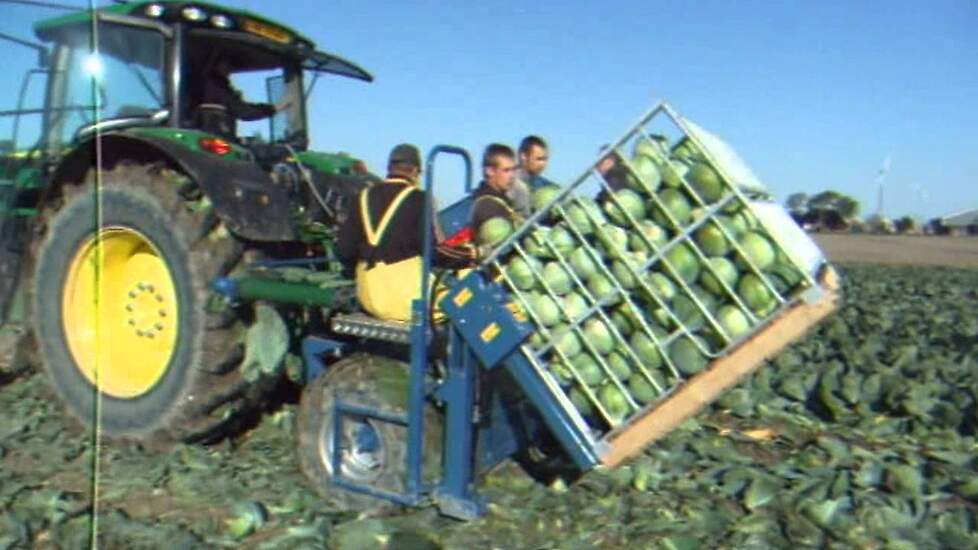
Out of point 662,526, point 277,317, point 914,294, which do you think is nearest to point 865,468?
point 662,526

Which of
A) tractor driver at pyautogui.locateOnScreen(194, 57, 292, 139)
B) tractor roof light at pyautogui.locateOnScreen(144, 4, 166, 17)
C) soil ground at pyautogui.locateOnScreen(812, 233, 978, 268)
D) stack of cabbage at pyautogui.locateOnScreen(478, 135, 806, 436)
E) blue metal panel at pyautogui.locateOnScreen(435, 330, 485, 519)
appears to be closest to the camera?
stack of cabbage at pyautogui.locateOnScreen(478, 135, 806, 436)

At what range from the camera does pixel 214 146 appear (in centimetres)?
539

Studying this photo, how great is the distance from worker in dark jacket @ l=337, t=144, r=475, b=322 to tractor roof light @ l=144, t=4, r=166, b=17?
5.86 feet

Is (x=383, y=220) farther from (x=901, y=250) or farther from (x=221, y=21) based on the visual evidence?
(x=901, y=250)

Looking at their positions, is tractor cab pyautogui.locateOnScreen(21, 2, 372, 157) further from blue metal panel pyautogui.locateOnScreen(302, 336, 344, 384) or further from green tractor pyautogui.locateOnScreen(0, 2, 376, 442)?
blue metal panel pyautogui.locateOnScreen(302, 336, 344, 384)

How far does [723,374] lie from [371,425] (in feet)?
5.19

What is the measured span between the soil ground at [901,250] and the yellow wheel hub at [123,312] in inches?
1009

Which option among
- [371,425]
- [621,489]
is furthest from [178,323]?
[621,489]

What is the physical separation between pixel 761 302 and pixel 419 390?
1395mm

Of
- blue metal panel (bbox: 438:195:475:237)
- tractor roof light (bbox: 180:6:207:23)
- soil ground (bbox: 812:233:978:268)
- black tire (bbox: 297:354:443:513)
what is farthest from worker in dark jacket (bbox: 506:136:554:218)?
soil ground (bbox: 812:233:978:268)

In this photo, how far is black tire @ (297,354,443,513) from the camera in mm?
4441

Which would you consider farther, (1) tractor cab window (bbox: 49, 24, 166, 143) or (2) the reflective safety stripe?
(1) tractor cab window (bbox: 49, 24, 166, 143)

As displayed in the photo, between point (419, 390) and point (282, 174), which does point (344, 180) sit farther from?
point (419, 390)

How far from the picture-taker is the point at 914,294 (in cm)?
1669
